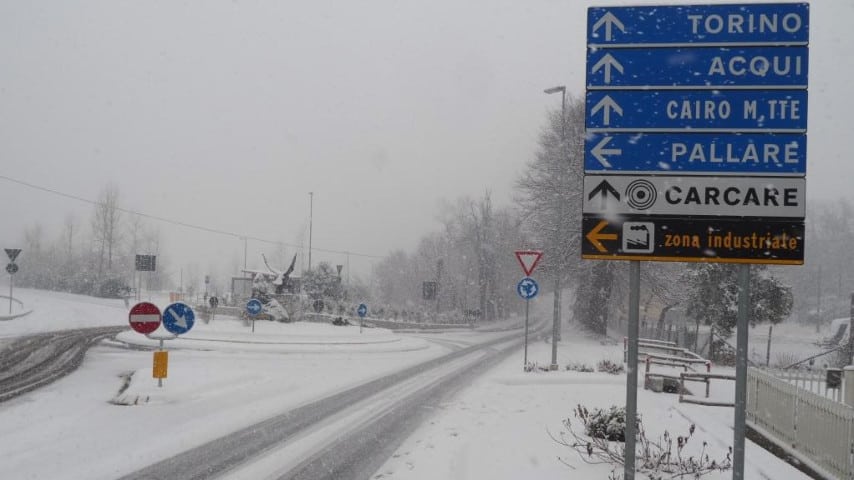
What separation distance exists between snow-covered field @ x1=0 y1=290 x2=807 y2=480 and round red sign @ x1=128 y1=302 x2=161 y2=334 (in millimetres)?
1328

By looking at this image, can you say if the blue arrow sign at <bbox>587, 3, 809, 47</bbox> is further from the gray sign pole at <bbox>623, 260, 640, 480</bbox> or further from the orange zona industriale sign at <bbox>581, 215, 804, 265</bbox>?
the gray sign pole at <bbox>623, 260, 640, 480</bbox>

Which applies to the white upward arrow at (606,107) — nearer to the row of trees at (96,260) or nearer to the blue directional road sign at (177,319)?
the blue directional road sign at (177,319)

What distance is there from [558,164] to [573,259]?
17.3 feet

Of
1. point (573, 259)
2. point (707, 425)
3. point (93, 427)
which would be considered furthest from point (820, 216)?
point (93, 427)

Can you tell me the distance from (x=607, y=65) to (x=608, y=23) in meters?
0.35

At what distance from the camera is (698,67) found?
462cm

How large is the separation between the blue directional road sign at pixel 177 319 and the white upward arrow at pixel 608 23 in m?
10.7

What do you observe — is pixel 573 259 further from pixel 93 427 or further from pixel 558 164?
pixel 93 427

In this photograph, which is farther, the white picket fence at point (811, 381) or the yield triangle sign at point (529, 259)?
the yield triangle sign at point (529, 259)

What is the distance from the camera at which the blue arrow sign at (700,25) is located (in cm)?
450

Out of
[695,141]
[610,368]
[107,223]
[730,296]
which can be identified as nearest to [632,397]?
[695,141]

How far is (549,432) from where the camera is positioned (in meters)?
8.95

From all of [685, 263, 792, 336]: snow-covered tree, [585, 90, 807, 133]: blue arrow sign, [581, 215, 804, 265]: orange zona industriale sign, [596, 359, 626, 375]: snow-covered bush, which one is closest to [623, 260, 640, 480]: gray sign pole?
[581, 215, 804, 265]: orange zona industriale sign

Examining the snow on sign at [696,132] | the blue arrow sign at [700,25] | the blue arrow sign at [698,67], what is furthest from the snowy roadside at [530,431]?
the blue arrow sign at [700,25]
